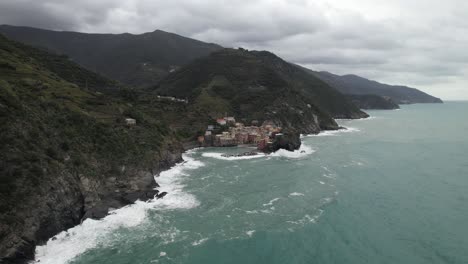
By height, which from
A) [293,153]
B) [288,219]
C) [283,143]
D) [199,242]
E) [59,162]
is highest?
[59,162]

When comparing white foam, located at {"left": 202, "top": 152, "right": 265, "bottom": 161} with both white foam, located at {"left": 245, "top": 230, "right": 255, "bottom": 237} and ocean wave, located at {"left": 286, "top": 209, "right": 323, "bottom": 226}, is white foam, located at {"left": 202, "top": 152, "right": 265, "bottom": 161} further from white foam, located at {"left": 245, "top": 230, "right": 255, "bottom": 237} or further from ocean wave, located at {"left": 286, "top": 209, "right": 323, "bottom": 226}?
white foam, located at {"left": 245, "top": 230, "right": 255, "bottom": 237}

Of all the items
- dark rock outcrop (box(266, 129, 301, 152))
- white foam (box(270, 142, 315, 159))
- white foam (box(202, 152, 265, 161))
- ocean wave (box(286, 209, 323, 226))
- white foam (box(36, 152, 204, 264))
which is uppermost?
dark rock outcrop (box(266, 129, 301, 152))

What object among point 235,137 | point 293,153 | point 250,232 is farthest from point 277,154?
point 250,232

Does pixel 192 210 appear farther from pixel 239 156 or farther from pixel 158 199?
pixel 239 156

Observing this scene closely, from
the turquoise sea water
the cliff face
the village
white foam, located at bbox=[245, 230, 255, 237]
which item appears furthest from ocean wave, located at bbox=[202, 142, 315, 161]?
white foam, located at bbox=[245, 230, 255, 237]

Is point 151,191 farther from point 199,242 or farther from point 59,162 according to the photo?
point 199,242

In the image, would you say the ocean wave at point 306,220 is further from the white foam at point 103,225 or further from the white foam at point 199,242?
the white foam at point 103,225
